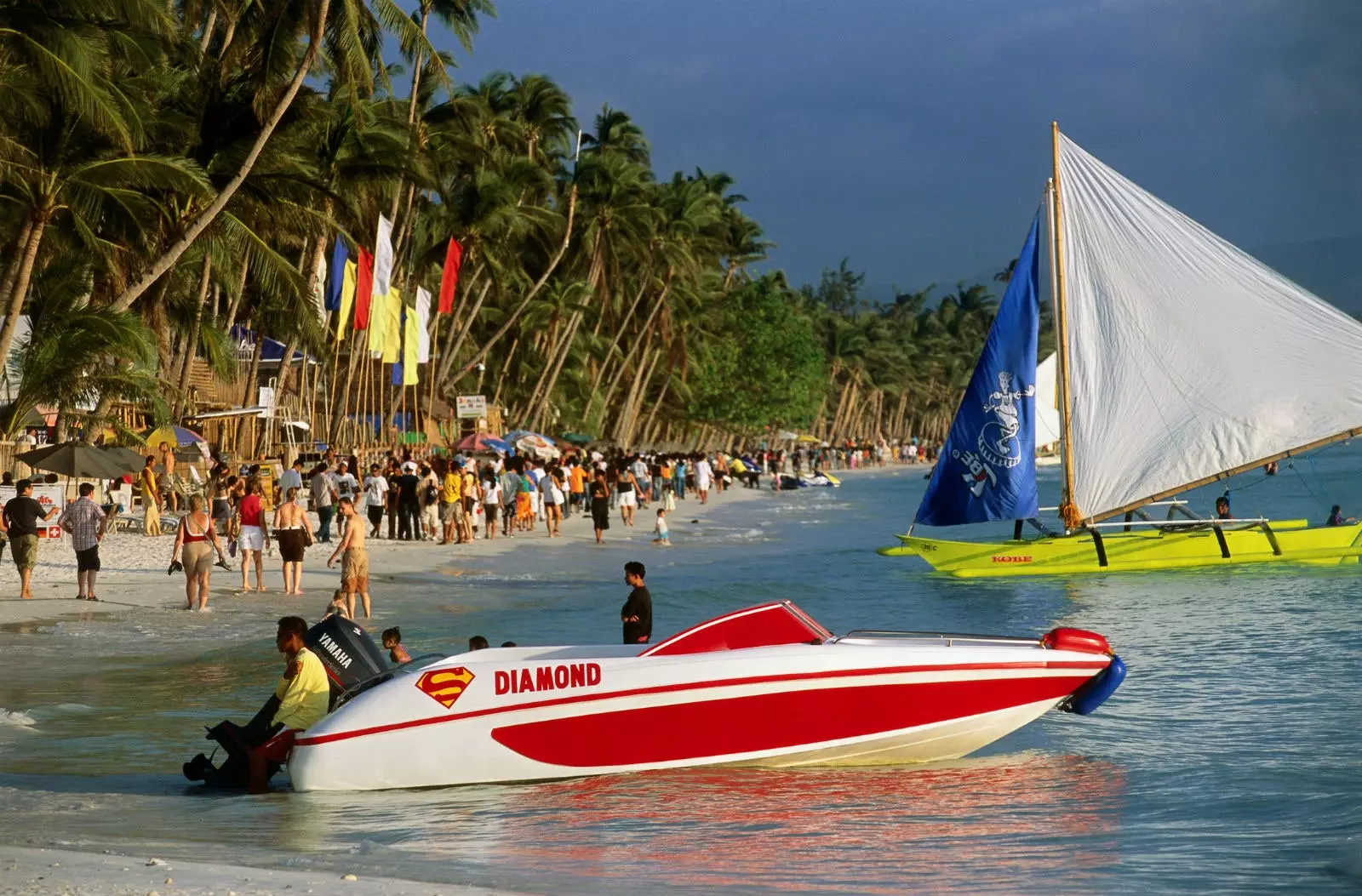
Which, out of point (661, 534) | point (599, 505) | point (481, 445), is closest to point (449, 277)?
point (481, 445)

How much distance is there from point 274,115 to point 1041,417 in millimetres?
40491

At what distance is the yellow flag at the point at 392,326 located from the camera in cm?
4322

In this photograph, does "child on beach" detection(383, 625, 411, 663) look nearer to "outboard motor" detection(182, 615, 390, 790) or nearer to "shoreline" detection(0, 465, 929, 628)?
"outboard motor" detection(182, 615, 390, 790)

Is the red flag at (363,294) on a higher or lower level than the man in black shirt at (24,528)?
higher

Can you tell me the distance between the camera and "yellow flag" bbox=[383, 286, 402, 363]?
4322 cm

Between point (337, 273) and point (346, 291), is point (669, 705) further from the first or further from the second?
point (346, 291)

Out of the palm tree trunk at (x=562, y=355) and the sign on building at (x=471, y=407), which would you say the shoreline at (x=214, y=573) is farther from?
the palm tree trunk at (x=562, y=355)

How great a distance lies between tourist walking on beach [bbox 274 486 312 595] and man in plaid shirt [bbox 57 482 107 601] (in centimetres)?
240

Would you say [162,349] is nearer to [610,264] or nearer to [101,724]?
[101,724]

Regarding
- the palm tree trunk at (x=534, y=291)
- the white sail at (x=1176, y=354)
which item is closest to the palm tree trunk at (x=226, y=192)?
the white sail at (x=1176, y=354)

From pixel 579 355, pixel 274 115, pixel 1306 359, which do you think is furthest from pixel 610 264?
pixel 1306 359

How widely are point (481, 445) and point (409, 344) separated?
6839mm

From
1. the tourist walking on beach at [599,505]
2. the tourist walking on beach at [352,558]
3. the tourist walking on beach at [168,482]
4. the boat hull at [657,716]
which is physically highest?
the tourist walking on beach at [168,482]

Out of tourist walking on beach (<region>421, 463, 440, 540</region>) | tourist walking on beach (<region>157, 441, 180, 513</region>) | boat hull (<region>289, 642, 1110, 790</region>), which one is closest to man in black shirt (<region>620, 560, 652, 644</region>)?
boat hull (<region>289, 642, 1110, 790</region>)
